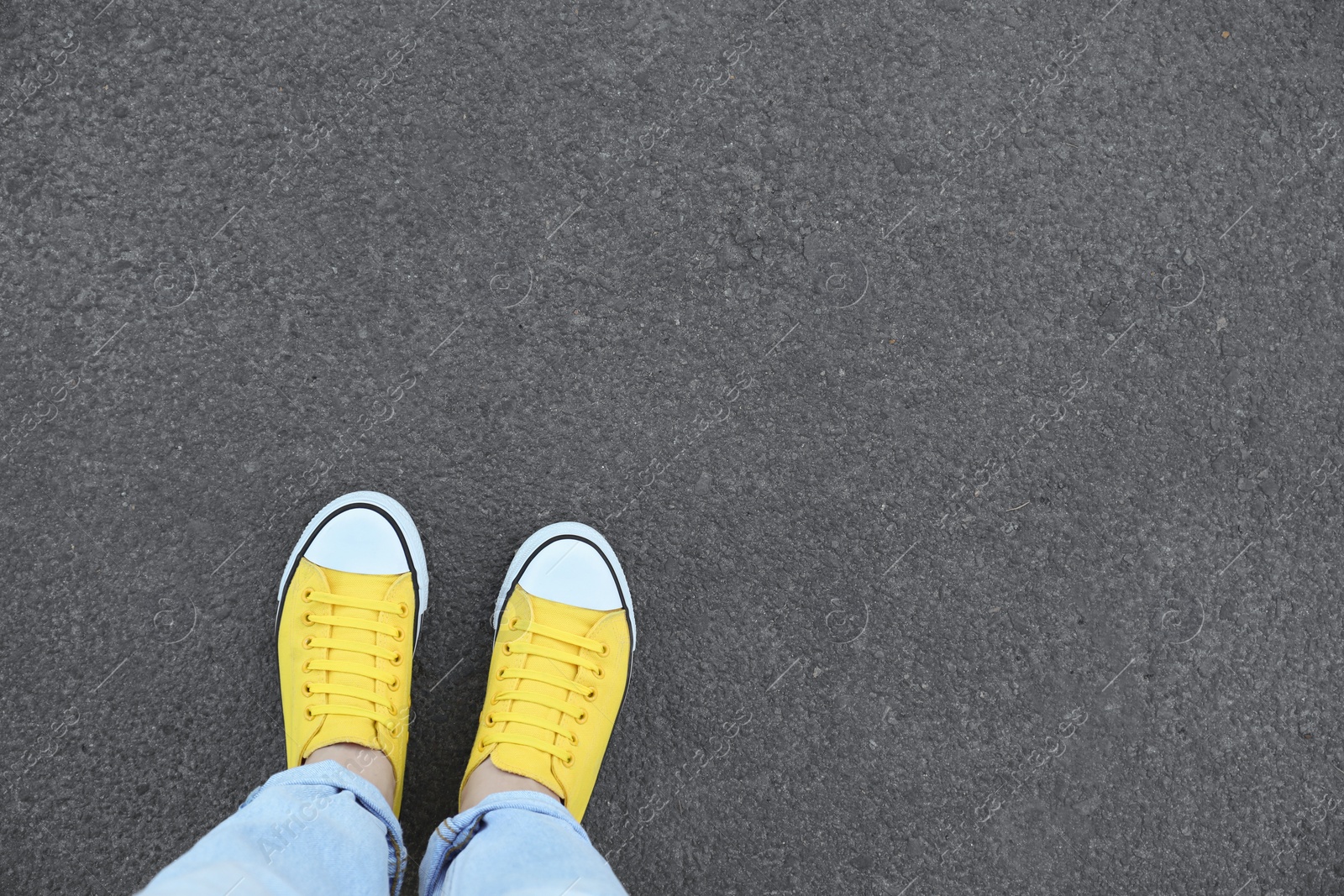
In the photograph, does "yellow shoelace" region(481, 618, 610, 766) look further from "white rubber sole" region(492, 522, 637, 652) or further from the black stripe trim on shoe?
the black stripe trim on shoe

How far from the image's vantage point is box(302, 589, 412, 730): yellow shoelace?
191cm

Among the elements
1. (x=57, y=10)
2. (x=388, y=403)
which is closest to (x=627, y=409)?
(x=388, y=403)

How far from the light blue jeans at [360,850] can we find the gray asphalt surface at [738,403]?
0.33m

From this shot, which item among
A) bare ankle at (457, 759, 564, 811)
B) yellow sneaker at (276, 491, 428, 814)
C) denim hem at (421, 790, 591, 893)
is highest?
yellow sneaker at (276, 491, 428, 814)

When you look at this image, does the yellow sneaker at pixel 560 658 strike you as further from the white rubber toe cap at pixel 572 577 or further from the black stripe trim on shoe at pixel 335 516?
the black stripe trim on shoe at pixel 335 516

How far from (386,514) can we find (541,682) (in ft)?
1.85

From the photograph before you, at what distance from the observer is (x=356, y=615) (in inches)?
78.6

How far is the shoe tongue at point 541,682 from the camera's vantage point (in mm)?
1914

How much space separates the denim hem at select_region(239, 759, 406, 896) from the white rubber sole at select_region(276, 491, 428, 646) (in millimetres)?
396

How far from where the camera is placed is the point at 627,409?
81.2 inches

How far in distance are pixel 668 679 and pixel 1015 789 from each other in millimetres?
953

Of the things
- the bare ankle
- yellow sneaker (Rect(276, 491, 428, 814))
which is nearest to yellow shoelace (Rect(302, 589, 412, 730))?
yellow sneaker (Rect(276, 491, 428, 814))

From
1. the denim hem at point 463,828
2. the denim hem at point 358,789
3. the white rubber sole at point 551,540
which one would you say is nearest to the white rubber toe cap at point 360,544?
the white rubber sole at point 551,540

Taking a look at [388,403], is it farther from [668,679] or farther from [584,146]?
[668,679]
